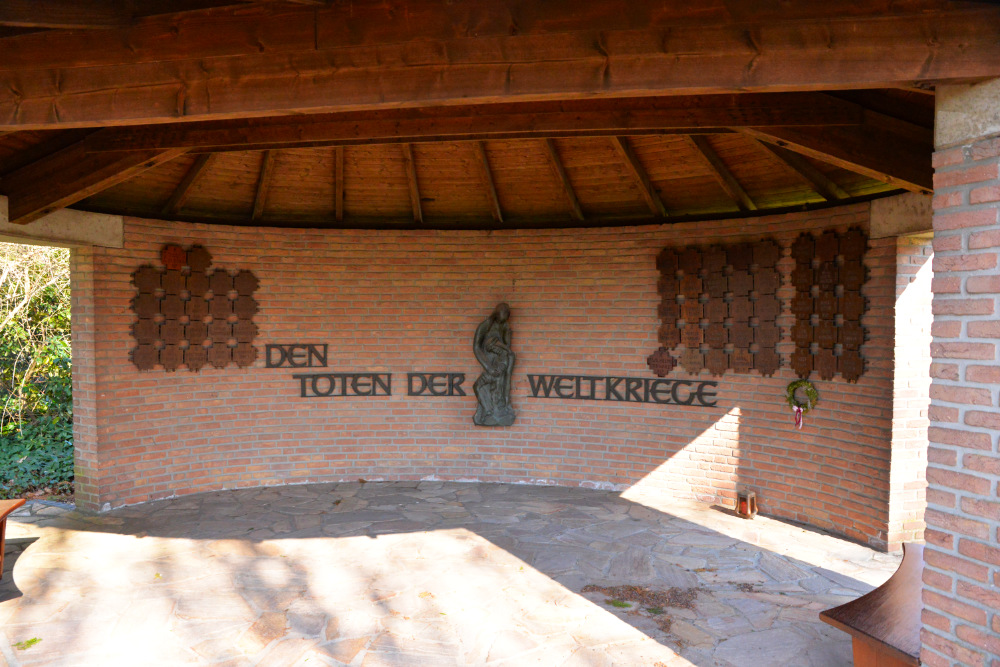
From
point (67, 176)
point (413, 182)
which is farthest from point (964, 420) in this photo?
point (67, 176)

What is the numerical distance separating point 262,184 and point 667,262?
4.67m

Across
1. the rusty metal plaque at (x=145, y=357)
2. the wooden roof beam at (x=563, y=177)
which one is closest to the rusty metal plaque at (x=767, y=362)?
the wooden roof beam at (x=563, y=177)

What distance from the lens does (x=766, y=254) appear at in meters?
6.66

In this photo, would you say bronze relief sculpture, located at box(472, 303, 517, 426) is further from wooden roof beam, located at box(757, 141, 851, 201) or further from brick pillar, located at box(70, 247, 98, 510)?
brick pillar, located at box(70, 247, 98, 510)

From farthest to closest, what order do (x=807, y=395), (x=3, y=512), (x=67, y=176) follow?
(x=807, y=395) → (x=67, y=176) → (x=3, y=512)

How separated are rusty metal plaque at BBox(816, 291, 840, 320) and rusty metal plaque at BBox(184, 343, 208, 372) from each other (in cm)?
667

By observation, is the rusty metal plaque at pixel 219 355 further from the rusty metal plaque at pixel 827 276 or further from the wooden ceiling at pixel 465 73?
the rusty metal plaque at pixel 827 276

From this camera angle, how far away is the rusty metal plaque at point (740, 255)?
6.81 meters

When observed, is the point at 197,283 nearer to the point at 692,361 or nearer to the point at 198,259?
the point at 198,259

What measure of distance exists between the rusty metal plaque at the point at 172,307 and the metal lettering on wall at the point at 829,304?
666cm

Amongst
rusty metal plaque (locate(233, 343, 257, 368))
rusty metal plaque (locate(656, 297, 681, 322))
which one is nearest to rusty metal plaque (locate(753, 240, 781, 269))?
rusty metal plaque (locate(656, 297, 681, 322))

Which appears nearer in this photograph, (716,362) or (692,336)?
(716,362)

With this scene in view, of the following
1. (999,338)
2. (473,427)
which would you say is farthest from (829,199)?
(473,427)

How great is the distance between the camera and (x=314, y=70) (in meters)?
3.22
